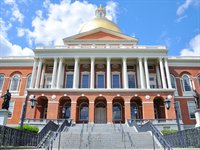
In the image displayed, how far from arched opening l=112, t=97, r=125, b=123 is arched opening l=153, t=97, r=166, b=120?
528cm

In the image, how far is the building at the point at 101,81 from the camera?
30.9 m

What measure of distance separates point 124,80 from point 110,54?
5009mm

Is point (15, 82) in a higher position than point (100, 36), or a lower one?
lower

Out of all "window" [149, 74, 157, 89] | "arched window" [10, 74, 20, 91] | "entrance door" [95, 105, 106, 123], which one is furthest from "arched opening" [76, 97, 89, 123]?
"arched window" [10, 74, 20, 91]

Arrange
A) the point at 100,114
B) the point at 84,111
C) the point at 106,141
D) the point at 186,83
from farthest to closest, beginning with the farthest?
the point at 186,83, the point at 84,111, the point at 100,114, the point at 106,141

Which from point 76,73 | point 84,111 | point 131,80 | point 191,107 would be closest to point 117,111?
point 84,111

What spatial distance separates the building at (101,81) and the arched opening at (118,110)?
0.52 ft

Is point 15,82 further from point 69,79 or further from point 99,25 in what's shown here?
point 99,25

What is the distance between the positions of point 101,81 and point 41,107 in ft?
34.7

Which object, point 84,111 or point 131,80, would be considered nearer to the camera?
point 84,111

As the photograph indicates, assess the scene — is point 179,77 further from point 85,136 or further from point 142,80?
point 85,136

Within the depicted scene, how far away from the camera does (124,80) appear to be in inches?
1275

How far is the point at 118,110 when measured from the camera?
32.9 meters

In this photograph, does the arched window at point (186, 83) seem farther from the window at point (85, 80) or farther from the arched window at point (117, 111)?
the window at point (85, 80)
